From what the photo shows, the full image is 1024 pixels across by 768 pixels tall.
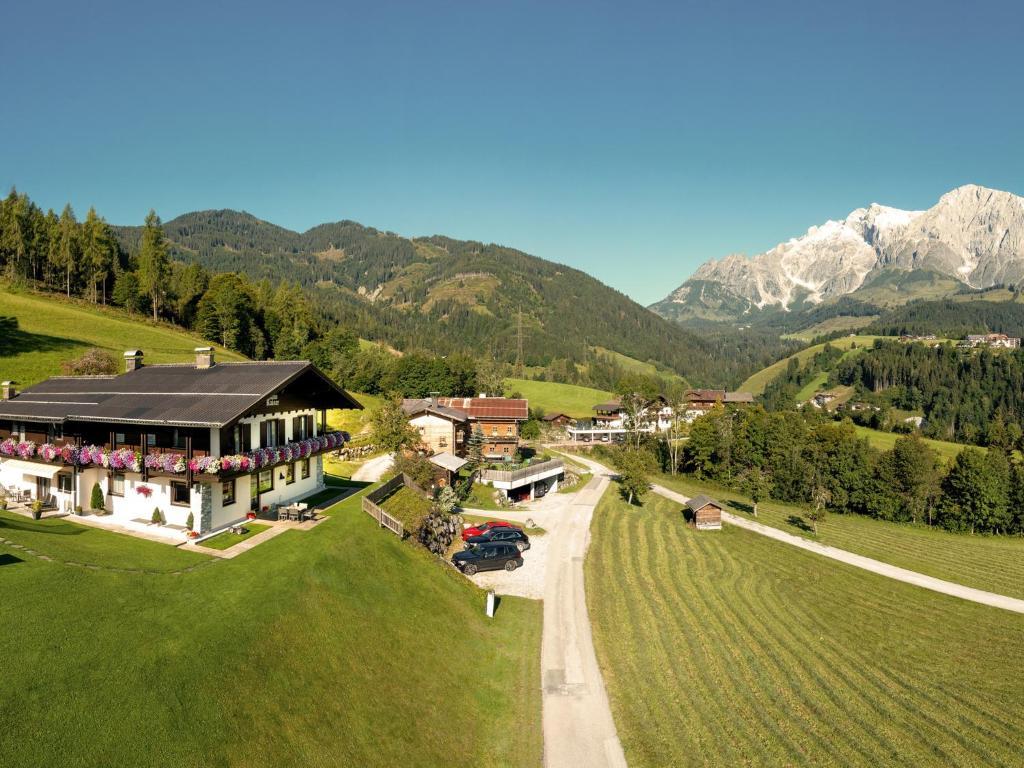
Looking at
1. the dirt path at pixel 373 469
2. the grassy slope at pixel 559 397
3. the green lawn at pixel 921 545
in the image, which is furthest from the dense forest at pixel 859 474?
the grassy slope at pixel 559 397

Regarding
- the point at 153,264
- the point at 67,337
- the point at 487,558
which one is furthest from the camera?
the point at 153,264

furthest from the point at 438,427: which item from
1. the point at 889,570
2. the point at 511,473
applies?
the point at 889,570

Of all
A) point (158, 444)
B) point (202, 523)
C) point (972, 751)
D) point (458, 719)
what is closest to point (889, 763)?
point (972, 751)

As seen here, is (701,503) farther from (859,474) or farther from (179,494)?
(179,494)

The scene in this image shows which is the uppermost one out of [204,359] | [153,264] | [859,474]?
[153,264]

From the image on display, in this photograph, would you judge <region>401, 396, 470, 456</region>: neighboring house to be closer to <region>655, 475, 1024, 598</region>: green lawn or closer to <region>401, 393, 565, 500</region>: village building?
<region>401, 393, 565, 500</region>: village building

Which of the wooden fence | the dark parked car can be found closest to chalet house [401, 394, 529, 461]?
the wooden fence
